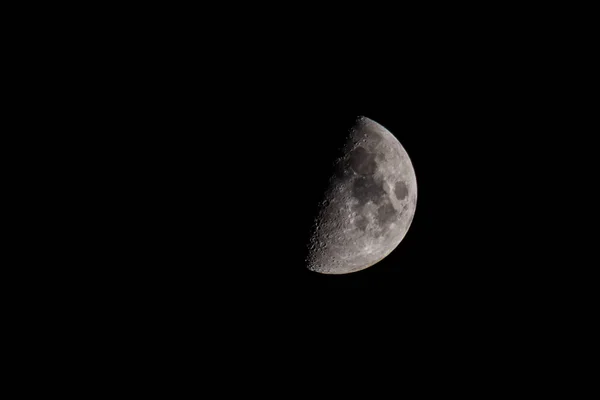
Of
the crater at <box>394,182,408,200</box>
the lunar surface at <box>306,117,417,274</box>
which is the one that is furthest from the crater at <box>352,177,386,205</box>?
the crater at <box>394,182,408,200</box>

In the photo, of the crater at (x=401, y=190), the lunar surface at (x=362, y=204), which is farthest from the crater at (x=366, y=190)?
the crater at (x=401, y=190)

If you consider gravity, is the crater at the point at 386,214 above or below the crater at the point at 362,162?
below

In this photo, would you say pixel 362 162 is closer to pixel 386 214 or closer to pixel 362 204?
pixel 362 204

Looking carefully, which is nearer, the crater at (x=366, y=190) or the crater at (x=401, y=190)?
the crater at (x=366, y=190)

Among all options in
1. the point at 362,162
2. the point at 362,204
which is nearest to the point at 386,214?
the point at 362,204

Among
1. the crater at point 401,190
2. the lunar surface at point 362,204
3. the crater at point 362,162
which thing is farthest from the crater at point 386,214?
the crater at point 362,162

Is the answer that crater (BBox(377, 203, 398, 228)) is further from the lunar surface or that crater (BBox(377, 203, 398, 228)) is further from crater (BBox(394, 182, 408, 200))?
crater (BBox(394, 182, 408, 200))

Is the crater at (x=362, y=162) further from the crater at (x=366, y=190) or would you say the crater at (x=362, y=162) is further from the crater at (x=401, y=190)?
the crater at (x=401, y=190)

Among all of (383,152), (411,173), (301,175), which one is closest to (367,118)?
(383,152)
